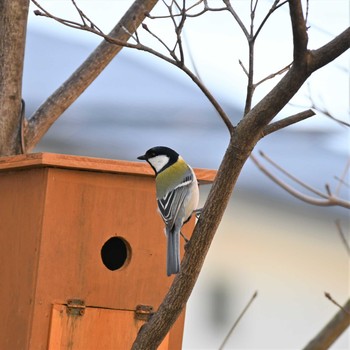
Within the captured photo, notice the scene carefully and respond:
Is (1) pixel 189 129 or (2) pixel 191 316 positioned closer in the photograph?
(1) pixel 189 129

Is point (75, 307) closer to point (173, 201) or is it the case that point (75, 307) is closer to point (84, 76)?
point (173, 201)

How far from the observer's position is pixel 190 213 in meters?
3.12

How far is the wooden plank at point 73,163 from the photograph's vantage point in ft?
9.79

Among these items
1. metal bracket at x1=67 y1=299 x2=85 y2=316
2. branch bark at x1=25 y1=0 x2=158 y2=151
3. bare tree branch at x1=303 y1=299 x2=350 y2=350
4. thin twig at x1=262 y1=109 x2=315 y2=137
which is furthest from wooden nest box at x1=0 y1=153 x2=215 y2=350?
thin twig at x1=262 y1=109 x2=315 y2=137

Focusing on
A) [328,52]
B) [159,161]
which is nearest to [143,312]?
[159,161]

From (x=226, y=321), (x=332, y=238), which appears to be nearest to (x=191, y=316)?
Answer: (x=226, y=321)

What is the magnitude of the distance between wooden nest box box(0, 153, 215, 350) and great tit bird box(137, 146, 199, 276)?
8 centimetres

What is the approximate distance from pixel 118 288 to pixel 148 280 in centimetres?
11

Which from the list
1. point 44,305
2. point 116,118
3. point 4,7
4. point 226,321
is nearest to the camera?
point 44,305

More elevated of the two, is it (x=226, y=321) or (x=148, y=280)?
(x=148, y=280)

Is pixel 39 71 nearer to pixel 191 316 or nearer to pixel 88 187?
pixel 191 316

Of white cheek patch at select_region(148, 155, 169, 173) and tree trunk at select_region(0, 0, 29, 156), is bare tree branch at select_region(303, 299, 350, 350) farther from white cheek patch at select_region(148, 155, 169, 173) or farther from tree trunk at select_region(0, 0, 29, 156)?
tree trunk at select_region(0, 0, 29, 156)

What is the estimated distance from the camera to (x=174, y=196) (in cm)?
308

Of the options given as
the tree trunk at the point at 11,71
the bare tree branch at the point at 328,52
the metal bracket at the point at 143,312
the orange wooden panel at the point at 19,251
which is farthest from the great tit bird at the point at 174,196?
the bare tree branch at the point at 328,52
